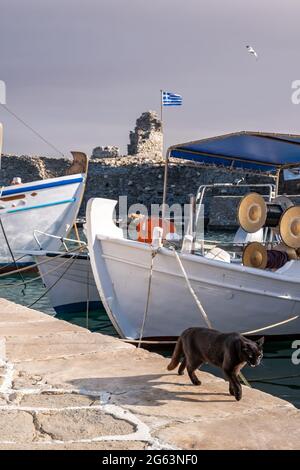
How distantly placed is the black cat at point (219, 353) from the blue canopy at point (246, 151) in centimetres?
469

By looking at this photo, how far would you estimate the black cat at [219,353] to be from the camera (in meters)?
3.63

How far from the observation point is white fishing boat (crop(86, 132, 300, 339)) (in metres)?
7.84

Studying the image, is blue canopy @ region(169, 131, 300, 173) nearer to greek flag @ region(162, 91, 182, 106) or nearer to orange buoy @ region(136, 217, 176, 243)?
orange buoy @ region(136, 217, 176, 243)

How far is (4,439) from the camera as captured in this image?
9.21 feet

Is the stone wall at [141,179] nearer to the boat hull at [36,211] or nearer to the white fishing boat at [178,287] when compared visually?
the boat hull at [36,211]

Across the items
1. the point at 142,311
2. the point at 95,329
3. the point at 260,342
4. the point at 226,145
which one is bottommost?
the point at 95,329

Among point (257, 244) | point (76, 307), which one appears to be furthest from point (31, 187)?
point (257, 244)

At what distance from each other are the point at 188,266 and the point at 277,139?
7.79 feet

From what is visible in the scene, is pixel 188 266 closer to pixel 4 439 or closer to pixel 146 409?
pixel 146 409

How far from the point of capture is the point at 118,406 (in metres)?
3.34

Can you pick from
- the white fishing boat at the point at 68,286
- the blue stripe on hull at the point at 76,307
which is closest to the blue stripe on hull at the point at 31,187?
the white fishing boat at the point at 68,286

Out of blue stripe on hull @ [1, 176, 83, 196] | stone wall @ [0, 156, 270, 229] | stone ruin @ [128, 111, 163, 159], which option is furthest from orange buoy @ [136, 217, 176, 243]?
stone ruin @ [128, 111, 163, 159]

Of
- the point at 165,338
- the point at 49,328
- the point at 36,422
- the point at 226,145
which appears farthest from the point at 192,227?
the point at 36,422

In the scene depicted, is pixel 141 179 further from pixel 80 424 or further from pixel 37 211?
pixel 80 424
